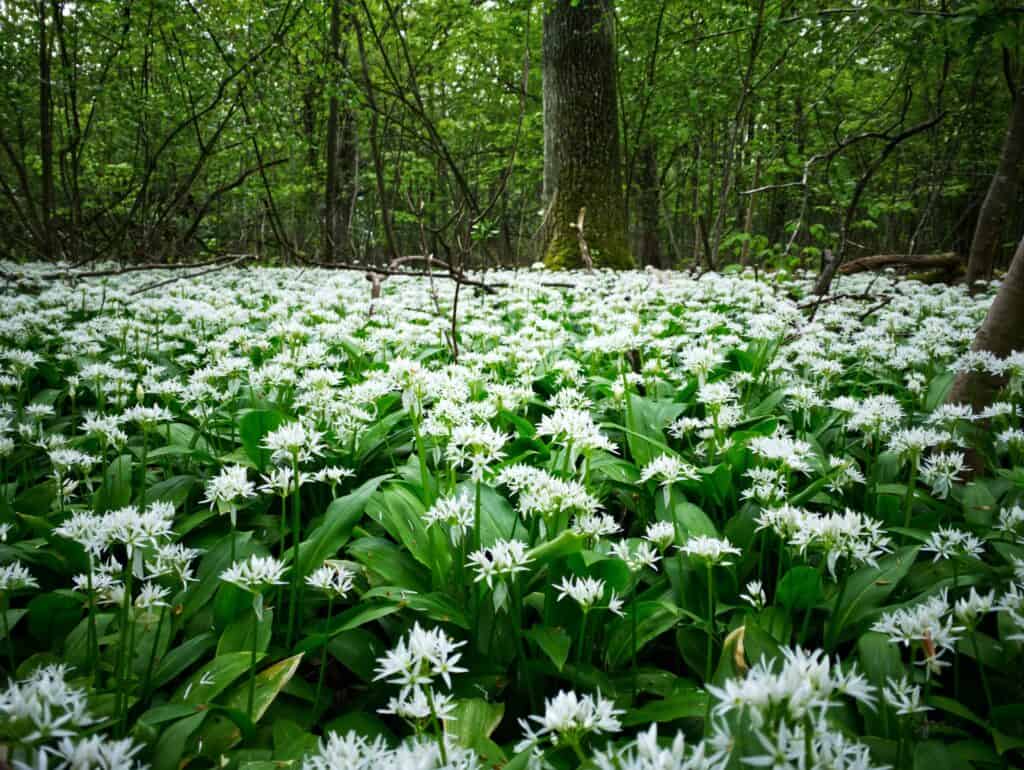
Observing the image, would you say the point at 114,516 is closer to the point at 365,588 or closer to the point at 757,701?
the point at 365,588

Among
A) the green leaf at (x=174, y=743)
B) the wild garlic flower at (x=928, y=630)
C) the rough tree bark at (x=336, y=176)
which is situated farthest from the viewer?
the rough tree bark at (x=336, y=176)

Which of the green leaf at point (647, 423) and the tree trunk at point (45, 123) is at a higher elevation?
the tree trunk at point (45, 123)

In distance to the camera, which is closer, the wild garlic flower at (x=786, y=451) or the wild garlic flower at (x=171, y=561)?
the wild garlic flower at (x=171, y=561)

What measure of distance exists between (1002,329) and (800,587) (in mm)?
1726

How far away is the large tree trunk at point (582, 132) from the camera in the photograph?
8.13m

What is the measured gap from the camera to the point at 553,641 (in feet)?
4.57

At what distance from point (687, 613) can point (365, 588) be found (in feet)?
3.25

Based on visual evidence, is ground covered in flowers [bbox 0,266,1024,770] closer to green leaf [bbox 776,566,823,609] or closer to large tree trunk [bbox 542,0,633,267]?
green leaf [bbox 776,566,823,609]

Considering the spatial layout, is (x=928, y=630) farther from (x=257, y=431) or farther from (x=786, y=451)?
(x=257, y=431)

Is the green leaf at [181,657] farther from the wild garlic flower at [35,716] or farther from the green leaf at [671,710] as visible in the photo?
the green leaf at [671,710]

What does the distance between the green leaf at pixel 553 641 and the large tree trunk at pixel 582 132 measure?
7.41 meters

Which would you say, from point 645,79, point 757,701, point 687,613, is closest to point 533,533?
point 687,613

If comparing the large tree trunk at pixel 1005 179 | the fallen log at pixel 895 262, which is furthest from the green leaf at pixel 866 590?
the fallen log at pixel 895 262

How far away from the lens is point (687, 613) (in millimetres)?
1472
